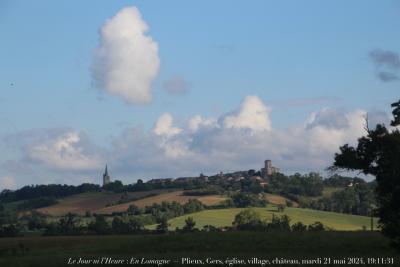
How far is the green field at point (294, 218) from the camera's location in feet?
427

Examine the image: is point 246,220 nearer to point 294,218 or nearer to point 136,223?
point 294,218

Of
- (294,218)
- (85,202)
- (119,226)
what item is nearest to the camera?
(119,226)

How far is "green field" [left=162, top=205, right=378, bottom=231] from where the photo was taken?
130m

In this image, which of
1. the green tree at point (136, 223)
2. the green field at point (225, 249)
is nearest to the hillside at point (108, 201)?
the green tree at point (136, 223)

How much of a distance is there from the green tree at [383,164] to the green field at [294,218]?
7697cm

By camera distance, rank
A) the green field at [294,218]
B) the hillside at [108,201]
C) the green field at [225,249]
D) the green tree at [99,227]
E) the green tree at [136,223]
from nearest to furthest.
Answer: the green field at [225,249], the green tree at [99,227], the green tree at [136,223], the green field at [294,218], the hillside at [108,201]

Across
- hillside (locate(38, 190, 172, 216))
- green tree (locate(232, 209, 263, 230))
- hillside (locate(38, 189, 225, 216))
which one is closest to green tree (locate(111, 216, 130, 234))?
green tree (locate(232, 209, 263, 230))

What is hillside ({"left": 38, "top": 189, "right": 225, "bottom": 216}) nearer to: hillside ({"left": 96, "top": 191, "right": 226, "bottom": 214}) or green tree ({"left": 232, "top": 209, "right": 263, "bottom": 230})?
hillside ({"left": 96, "top": 191, "right": 226, "bottom": 214})

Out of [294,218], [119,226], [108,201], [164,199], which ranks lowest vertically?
[119,226]

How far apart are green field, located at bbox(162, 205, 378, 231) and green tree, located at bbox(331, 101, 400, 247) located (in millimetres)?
76972

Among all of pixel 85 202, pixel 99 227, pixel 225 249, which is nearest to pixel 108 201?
pixel 85 202

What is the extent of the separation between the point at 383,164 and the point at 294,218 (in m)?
94.3

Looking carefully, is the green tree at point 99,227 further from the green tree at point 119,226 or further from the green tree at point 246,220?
the green tree at point 246,220

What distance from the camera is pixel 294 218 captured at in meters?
138
